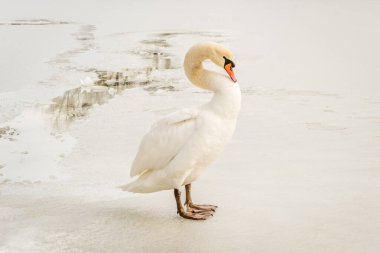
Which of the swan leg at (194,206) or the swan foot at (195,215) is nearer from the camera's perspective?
the swan foot at (195,215)

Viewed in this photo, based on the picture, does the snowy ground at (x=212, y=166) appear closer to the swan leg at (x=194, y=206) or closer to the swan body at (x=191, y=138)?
the swan leg at (x=194, y=206)

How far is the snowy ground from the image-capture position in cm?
436

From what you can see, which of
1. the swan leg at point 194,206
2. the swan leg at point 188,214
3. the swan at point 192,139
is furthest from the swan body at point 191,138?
the swan leg at point 194,206

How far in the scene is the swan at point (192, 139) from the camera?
4.50 metres

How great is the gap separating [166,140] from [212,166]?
4.44 ft

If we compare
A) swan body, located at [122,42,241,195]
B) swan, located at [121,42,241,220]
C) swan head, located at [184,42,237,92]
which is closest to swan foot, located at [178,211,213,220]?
swan, located at [121,42,241,220]

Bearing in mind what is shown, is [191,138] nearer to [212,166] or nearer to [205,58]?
[205,58]

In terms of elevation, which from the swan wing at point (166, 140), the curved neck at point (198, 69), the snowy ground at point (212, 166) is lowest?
the snowy ground at point (212, 166)

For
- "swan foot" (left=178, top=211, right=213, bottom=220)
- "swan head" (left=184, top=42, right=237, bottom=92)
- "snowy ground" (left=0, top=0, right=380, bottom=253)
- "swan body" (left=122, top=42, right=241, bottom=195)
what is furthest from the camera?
"swan head" (left=184, top=42, right=237, bottom=92)

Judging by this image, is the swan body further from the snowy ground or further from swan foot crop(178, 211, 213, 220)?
the snowy ground

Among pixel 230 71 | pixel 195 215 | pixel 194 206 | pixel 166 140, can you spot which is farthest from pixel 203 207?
pixel 230 71

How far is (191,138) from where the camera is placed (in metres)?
4.51

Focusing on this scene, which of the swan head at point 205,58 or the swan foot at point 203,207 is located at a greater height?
the swan head at point 205,58

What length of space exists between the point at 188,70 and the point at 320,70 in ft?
20.8
